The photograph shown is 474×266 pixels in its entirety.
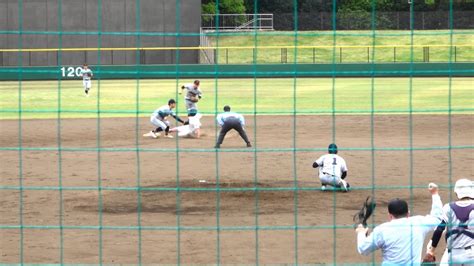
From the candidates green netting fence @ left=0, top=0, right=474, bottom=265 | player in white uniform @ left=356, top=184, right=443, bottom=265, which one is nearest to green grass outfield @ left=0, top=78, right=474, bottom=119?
green netting fence @ left=0, top=0, right=474, bottom=265

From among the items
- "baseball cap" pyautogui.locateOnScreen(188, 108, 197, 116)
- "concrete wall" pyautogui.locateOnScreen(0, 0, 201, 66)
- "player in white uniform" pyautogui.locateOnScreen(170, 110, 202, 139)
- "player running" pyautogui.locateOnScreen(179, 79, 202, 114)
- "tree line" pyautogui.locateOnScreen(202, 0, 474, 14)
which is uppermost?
"tree line" pyautogui.locateOnScreen(202, 0, 474, 14)

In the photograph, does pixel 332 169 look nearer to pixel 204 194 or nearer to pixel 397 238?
pixel 204 194

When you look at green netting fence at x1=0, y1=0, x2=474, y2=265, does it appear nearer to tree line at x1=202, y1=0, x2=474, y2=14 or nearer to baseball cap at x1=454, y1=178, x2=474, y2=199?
baseball cap at x1=454, y1=178, x2=474, y2=199

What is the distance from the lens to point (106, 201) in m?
17.1

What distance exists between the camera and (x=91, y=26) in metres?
50.1

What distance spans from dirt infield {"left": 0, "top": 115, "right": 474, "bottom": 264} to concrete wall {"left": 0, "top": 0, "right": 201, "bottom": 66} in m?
18.7

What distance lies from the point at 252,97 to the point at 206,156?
650 inches

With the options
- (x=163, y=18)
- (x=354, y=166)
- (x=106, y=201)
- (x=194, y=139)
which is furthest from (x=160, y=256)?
(x=163, y=18)

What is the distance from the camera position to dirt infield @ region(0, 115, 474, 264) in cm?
1278

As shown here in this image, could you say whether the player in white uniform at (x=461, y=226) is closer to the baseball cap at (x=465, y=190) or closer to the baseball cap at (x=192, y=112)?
the baseball cap at (x=465, y=190)

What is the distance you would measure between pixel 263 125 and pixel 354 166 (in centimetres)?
971

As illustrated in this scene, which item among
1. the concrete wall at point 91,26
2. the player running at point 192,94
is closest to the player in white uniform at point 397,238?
the player running at point 192,94

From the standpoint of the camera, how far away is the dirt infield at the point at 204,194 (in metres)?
12.8

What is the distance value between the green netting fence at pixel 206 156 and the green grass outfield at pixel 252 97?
13 cm
